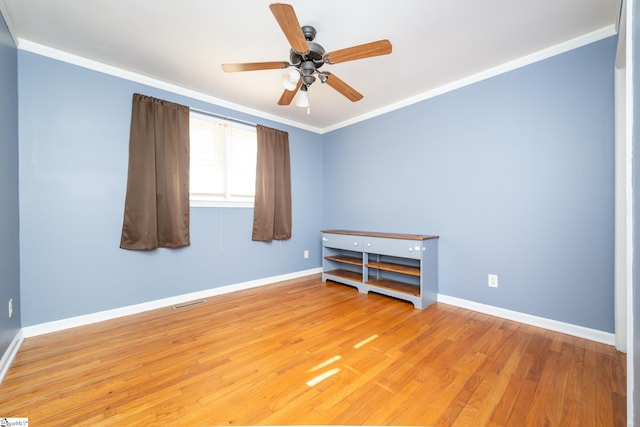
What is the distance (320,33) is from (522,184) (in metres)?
2.30

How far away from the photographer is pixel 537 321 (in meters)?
2.32

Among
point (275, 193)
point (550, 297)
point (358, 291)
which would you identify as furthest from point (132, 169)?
point (550, 297)

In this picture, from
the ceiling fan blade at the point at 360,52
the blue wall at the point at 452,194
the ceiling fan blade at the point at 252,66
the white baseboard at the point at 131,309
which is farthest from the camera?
the white baseboard at the point at 131,309

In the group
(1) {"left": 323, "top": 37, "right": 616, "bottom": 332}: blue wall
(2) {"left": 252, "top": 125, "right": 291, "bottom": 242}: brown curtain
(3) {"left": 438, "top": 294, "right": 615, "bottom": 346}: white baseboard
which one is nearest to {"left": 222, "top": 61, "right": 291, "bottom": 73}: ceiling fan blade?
(2) {"left": 252, "top": 125, "right": 291, "bottom": 242}: brown curtain

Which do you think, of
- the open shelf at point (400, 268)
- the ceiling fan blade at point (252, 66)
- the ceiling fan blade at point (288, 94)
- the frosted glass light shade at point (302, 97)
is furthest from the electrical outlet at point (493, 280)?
the ceiling fan blade at point (252, 66)

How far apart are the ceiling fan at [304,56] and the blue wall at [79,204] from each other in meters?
1.58

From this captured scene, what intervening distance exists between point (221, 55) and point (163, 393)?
2.68 m

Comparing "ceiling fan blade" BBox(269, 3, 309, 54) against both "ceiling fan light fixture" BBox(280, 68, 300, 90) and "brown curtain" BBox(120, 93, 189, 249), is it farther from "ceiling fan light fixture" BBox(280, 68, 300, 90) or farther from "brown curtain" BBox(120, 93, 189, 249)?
"brown curtain" BBox(120, 93, 189, 249)

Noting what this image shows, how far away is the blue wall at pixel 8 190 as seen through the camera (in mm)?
1749

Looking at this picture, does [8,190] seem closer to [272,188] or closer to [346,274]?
[272,188]

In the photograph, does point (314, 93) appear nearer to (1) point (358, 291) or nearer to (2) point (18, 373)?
(1) point (358, 291)

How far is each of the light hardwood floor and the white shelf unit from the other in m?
0.41

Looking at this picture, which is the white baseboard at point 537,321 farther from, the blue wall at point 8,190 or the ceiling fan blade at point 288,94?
the blue wall at point 8,190

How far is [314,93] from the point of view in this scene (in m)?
3.10
